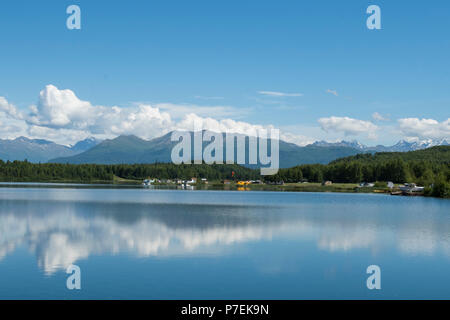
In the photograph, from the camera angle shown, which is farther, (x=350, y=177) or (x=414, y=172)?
(x=350, y=177)

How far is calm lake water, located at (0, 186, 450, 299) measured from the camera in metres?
19.5

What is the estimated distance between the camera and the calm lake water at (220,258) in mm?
19500

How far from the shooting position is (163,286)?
65.2ft

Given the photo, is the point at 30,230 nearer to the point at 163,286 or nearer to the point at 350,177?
the point at 163,286

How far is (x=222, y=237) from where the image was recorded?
33875mm

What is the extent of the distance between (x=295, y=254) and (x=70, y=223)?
22907mm

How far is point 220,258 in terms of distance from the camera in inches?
1030
